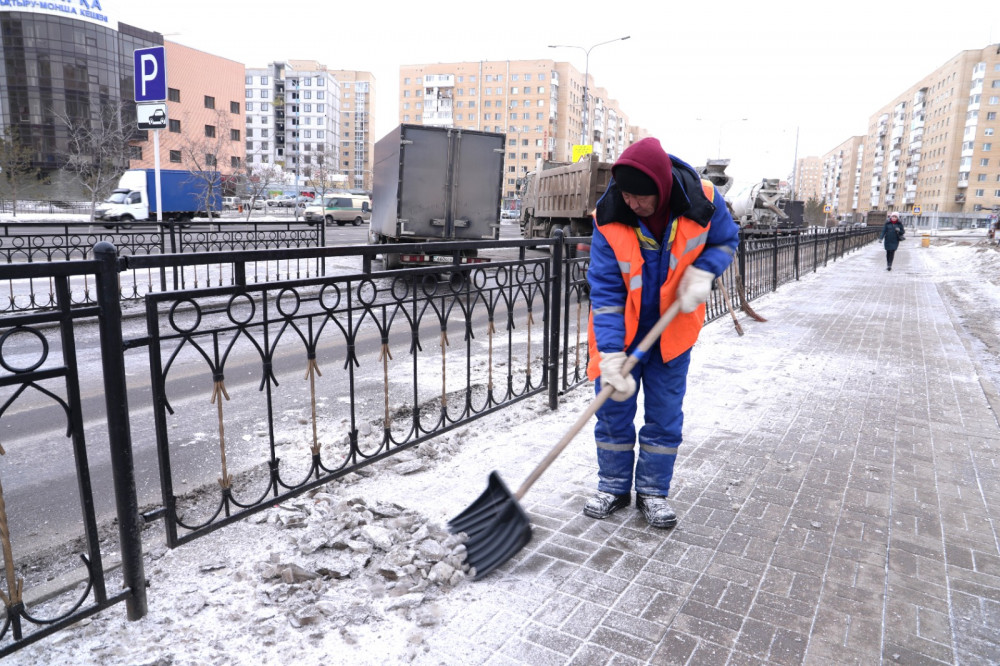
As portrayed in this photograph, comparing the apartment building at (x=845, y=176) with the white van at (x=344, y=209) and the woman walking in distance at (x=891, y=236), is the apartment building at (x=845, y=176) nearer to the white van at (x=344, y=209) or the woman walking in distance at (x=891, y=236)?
the white van at (x=344, y=209)

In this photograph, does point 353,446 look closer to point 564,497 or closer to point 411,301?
point 411,301

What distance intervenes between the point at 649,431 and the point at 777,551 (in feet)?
2.60

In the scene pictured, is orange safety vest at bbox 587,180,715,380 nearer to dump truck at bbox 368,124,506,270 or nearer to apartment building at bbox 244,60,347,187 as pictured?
dump truck at bbox 368,124,506,270

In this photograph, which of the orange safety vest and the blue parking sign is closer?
the orange safety vest

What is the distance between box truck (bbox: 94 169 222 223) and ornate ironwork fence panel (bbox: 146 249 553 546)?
26.5 metres

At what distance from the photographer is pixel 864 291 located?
45.0 feet

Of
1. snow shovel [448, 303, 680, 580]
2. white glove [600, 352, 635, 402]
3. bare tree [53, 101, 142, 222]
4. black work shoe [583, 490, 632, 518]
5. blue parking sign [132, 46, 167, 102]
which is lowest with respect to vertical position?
black work shoe [583, 490, 632, 518]

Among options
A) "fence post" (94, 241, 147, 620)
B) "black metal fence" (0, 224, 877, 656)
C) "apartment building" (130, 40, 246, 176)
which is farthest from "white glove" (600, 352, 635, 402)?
"apartment building" (130, 40, 246, 176)

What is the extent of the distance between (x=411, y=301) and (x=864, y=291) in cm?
1297

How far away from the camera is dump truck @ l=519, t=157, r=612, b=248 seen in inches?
569

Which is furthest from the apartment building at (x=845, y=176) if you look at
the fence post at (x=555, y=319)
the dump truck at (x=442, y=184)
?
the fence post at (x=555, y=319)

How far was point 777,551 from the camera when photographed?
3.01m

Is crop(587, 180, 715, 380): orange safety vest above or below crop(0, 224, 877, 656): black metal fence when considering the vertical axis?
above

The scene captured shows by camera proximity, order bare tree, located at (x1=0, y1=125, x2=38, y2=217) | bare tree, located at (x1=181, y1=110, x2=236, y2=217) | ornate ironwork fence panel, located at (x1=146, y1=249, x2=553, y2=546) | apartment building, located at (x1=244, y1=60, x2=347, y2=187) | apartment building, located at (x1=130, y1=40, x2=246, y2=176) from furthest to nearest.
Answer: apartment building, located at (x1=244, y1=60, x2=347, y2=187), apartment building, located at (x1=130, y1=40, x2=246, y2=176), bare tree, located at (x1=181, y1=110, x2=236, y2=217), bare tree, located at (x1=0, y1=125, x2=38, y2=217), ornate ironwork fence panel, located at (x1=146, y1=249, x2=553, y2=546)
